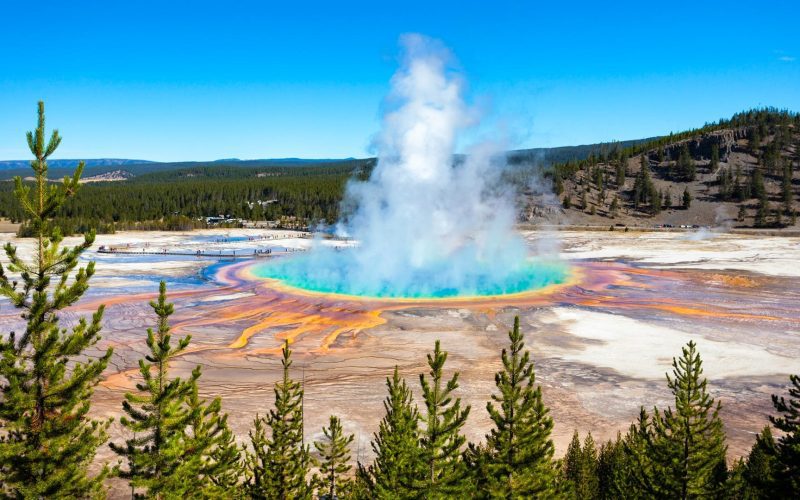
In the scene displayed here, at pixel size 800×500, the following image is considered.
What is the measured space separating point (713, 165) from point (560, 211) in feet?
139

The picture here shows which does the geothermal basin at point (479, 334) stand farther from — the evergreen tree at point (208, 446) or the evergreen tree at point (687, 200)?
the evergreen tree at point (687, 200)

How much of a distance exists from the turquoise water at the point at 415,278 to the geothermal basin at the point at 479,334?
0.52 meters

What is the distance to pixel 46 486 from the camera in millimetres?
8922

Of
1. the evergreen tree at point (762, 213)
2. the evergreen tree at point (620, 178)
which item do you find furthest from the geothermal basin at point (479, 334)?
the evergreen tree at point (620, 178)

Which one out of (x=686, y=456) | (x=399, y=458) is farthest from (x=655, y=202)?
(x=399, y=458)

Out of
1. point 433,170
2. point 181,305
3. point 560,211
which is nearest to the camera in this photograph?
point 181,305

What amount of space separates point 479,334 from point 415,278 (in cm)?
1641

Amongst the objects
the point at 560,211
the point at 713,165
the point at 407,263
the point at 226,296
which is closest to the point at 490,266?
the point at 407,263

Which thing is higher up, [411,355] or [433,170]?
[433,170]

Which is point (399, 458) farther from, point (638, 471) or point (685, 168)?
point (685, 168)

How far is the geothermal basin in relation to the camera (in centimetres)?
2038

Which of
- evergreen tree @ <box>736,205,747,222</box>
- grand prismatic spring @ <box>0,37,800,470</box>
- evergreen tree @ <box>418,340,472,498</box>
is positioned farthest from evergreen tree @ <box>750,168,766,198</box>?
evergreen tree @ <box>418,340,472,498</box>

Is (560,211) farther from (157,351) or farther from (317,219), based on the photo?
(157,351)

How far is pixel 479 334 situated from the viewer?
2942cm
